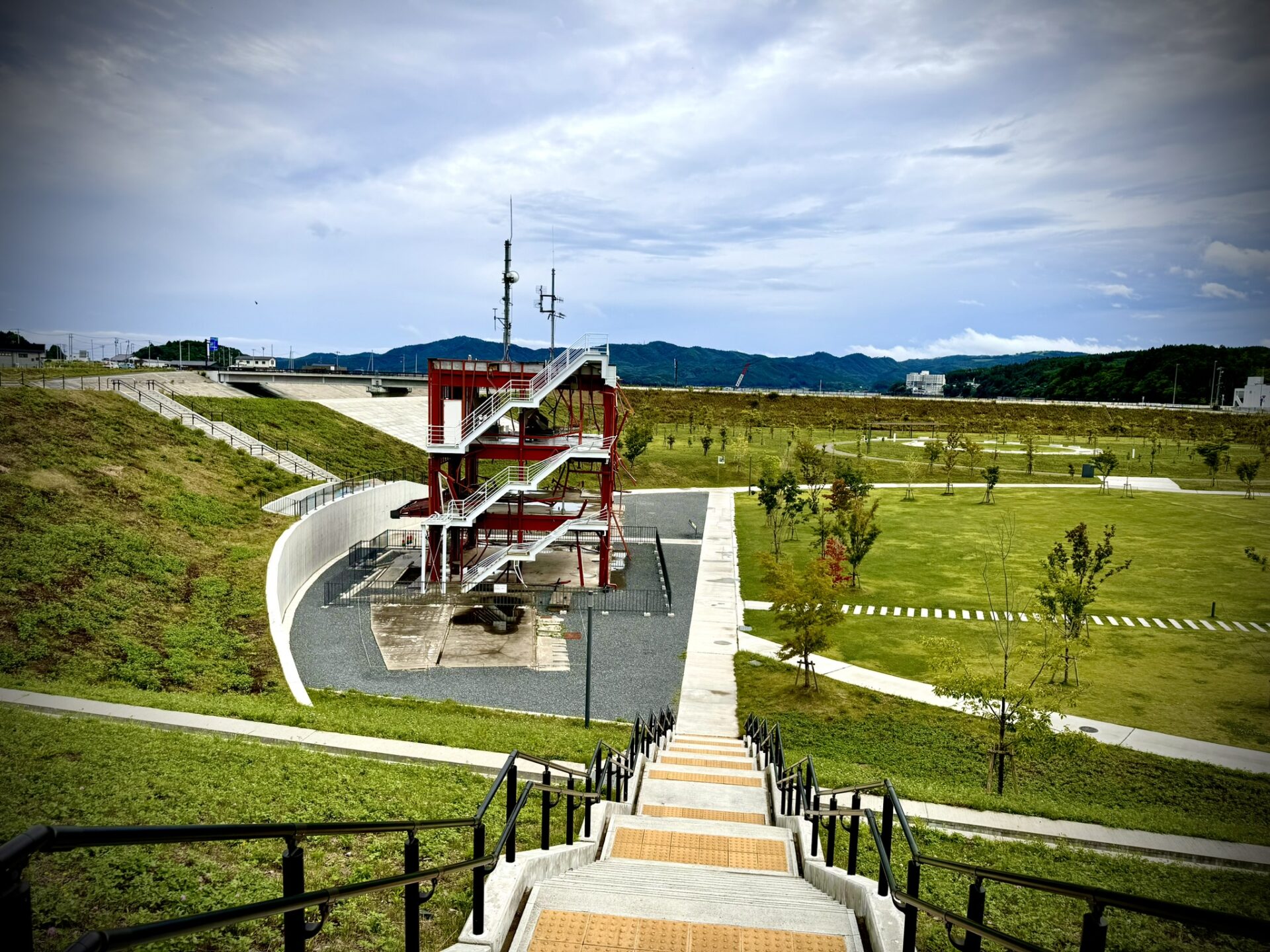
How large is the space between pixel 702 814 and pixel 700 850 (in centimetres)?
257

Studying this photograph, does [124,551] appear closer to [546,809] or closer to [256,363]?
[546,809]

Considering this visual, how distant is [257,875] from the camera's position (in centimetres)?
690

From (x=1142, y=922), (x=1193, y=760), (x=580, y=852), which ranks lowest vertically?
(x=1193, y=760)

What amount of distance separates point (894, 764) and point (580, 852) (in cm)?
1145

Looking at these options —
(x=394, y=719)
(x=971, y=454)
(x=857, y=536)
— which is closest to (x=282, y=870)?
(x=394, y=719)

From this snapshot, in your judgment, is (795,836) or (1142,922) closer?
(1142,922)

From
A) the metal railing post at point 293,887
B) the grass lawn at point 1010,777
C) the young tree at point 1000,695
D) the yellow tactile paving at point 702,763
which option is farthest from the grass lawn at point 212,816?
the young tree at point 1000,695

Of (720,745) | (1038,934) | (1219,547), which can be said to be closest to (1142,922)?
(1038,934)

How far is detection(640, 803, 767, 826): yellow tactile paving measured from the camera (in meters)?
11.1

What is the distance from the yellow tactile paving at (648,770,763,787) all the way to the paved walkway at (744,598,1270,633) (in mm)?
16527

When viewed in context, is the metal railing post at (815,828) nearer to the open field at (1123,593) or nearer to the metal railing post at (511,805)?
the metal railing post at (511,805)

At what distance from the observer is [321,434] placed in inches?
2040

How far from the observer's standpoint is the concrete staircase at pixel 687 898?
229 inches

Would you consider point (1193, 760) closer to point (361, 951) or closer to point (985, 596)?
point (985, 596)
